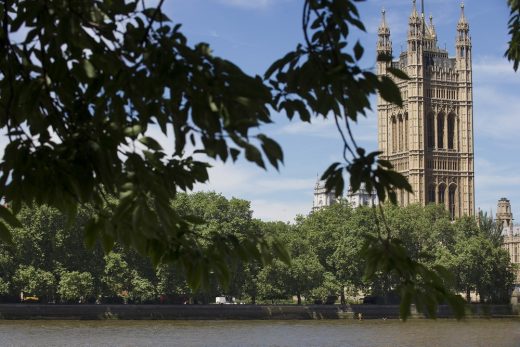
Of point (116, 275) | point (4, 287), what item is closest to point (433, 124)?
point (116, 275)

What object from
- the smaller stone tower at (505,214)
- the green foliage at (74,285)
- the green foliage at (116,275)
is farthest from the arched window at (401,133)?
the green foliage at (74,285)

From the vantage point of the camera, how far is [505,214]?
142250 millimetres

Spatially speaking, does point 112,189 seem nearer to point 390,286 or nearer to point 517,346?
point 517,346

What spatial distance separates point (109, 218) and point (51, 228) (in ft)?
192

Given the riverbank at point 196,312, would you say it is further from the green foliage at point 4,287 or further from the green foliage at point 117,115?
the green foliage at point 117,115

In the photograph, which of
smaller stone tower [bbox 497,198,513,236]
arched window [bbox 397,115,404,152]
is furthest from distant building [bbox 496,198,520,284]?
arched window [bbox 397,115,404,152]

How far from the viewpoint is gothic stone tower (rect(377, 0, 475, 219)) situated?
122438 millimetres

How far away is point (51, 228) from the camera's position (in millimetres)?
62594

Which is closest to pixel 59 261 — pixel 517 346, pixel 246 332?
pixel 246 332

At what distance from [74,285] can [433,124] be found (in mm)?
71257

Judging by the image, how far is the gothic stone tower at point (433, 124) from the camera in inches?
4820

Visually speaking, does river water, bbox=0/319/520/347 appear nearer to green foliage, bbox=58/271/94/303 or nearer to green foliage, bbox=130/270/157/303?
green foliage, bbox=130/270/157/303

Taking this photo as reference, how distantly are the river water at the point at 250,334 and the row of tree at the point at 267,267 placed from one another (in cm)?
353

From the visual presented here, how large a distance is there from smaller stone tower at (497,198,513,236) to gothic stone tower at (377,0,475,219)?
17.6 metres
